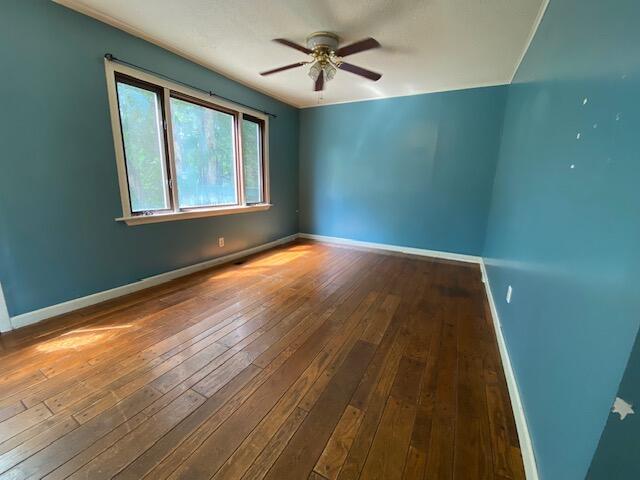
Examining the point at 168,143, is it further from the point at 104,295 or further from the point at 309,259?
the point at 309,259

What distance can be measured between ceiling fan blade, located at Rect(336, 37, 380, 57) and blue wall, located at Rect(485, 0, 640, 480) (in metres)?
1.18

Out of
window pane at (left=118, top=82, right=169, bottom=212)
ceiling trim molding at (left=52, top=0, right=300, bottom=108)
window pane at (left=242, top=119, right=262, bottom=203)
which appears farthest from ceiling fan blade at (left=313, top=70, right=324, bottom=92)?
window pane at (left=118, top=82, right=169, bottom=212)

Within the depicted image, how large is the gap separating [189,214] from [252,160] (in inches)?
59.2

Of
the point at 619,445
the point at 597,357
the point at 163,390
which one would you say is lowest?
the point at 163,390

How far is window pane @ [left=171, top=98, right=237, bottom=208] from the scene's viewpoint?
3.01 meters

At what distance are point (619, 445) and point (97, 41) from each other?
3816 mm

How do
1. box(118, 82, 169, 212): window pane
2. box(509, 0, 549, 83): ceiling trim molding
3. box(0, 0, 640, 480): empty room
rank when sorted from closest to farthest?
box(0, 0, 640, 480): empty room, box(509, 0, 549, 83): ceiling trim molding, box(118, 82, 169, 212): window pane

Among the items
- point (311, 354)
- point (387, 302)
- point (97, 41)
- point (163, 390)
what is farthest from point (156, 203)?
point (387, 302)

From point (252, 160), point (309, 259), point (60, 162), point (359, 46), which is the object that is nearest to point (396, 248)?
point (309, 259)

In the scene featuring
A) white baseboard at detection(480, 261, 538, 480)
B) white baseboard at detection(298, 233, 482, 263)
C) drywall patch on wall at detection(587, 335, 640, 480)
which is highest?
drywall patch on wall at detection(587, 335, 640, 480)

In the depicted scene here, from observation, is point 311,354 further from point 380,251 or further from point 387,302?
point 380,251

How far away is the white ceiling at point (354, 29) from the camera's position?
200 centimetres

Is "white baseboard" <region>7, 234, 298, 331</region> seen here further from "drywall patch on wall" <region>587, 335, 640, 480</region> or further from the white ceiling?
"drywall patch on wall" <region>587, 335, 640, 480</region>

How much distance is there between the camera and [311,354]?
1824mm
